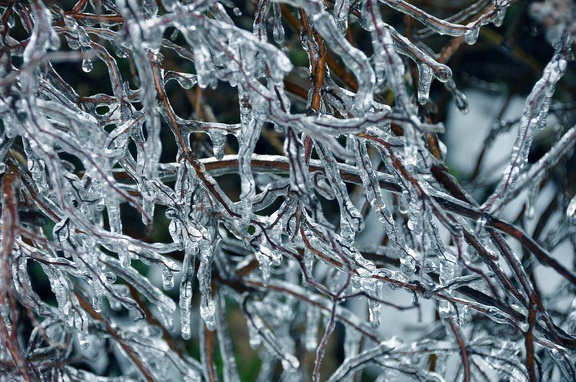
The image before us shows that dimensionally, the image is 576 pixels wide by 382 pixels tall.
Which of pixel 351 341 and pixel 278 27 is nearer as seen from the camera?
pixel 278 27

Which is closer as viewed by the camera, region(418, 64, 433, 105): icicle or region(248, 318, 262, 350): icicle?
region(418, 64, 433, 105): icicle

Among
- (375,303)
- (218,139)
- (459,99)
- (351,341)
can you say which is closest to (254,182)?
(218,139)

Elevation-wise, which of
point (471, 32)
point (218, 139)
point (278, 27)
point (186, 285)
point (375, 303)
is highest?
point (471, 32)

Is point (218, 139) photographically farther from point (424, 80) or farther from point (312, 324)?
point (312, 324)

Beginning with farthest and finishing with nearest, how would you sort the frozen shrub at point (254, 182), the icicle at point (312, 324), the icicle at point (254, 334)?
the icicle at point (312, 324), the icicle at point (254, 334), the frozen shrub at point (254, 182)

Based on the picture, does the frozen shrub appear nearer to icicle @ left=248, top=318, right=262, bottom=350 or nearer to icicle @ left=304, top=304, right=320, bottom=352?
icicle @ left=248, top=318, right=262, bottom=350

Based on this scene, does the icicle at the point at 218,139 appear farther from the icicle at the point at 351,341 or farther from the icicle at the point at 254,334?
the icicle at the point at 351,341

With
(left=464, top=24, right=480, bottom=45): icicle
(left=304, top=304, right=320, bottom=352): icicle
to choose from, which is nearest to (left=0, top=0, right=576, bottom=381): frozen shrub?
(left=464, top=24, right=480, bottom=45): icicle

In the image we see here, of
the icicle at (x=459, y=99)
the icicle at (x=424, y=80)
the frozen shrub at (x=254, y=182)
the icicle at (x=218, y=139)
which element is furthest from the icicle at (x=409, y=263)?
the icicle at (x=459, y=99)

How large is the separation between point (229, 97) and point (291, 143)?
181cm

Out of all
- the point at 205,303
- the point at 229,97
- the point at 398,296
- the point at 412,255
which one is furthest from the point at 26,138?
the point at 398,296

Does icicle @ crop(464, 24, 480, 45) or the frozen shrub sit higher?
icicle @ crop(464, 24, 480, 45)

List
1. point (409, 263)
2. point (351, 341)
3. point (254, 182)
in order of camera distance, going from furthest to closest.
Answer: point (351, 341) < point (409, 263) < point (254, 182)

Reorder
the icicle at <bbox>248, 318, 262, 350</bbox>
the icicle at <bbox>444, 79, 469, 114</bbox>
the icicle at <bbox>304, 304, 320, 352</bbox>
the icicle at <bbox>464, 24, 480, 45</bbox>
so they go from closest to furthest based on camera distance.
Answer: the icicle at <bbox>464, 24, 480, 45</bbox> → the icicle at <bbox>444, 79, 469, 114</bbox> → the icicle at <bbox>248, 318, 262, 350</bbox> → the icicle at <bbox>304, 304, 320, 352</bbox>
